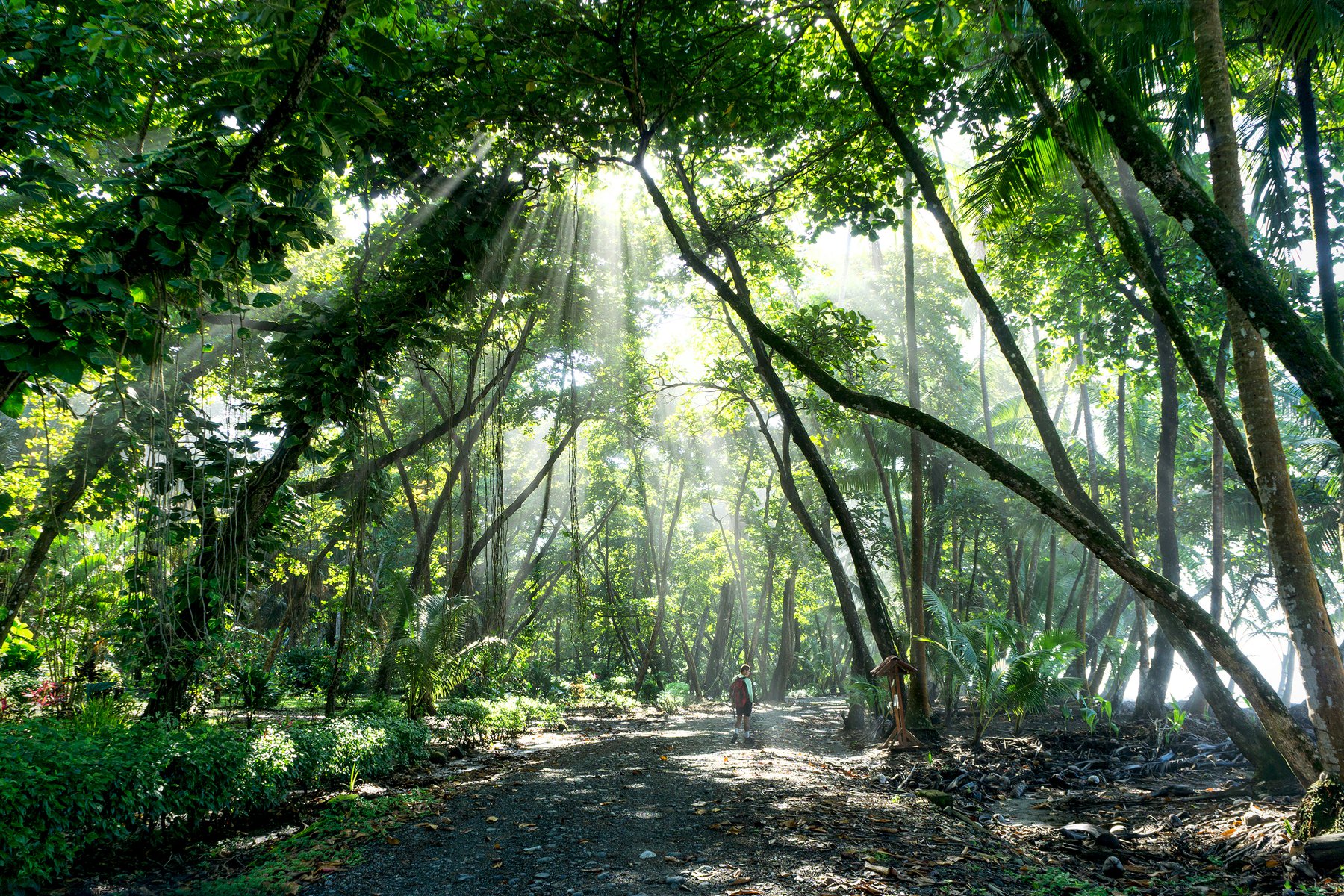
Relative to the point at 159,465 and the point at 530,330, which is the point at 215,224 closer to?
the point at 159,465

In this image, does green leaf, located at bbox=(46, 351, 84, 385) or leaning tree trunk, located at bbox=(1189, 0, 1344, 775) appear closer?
green leaf, located at bbox=(46, 351, 84, 385)

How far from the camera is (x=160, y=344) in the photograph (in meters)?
4.39

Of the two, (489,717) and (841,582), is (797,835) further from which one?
(841,582)

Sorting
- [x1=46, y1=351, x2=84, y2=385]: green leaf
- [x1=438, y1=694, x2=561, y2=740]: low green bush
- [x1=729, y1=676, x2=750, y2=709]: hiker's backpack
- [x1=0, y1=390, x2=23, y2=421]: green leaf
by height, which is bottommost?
[x1=438, y1=694, x2=561, y2=740]: low green bush

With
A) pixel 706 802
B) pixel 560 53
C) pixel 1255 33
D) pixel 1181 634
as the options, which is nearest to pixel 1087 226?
pixel 1255 33

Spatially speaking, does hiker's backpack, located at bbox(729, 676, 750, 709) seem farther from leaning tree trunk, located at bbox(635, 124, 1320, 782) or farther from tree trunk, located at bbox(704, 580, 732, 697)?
tree trunk, located at bbox(704, 580, 732, 697)

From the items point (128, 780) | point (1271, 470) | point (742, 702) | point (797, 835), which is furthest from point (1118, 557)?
point (742, 702)

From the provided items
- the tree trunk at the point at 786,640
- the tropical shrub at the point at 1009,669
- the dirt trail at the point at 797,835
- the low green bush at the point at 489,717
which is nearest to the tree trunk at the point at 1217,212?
the dirt trail at the point at 797,835

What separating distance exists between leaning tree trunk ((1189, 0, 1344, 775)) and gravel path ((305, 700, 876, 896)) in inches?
133

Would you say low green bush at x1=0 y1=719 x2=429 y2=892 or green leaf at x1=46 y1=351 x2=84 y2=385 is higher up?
green leaf at x1=46 y1=351 x2=84 y2=385

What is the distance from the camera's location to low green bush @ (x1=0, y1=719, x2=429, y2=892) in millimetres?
4223

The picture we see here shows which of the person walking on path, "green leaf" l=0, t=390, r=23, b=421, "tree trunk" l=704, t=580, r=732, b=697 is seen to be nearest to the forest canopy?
"green leaf" l=0, t=390, r=23, b=421

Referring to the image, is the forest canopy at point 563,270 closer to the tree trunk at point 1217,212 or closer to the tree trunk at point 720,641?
the tree trunk at point 1217,212

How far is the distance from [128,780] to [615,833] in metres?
3.35
